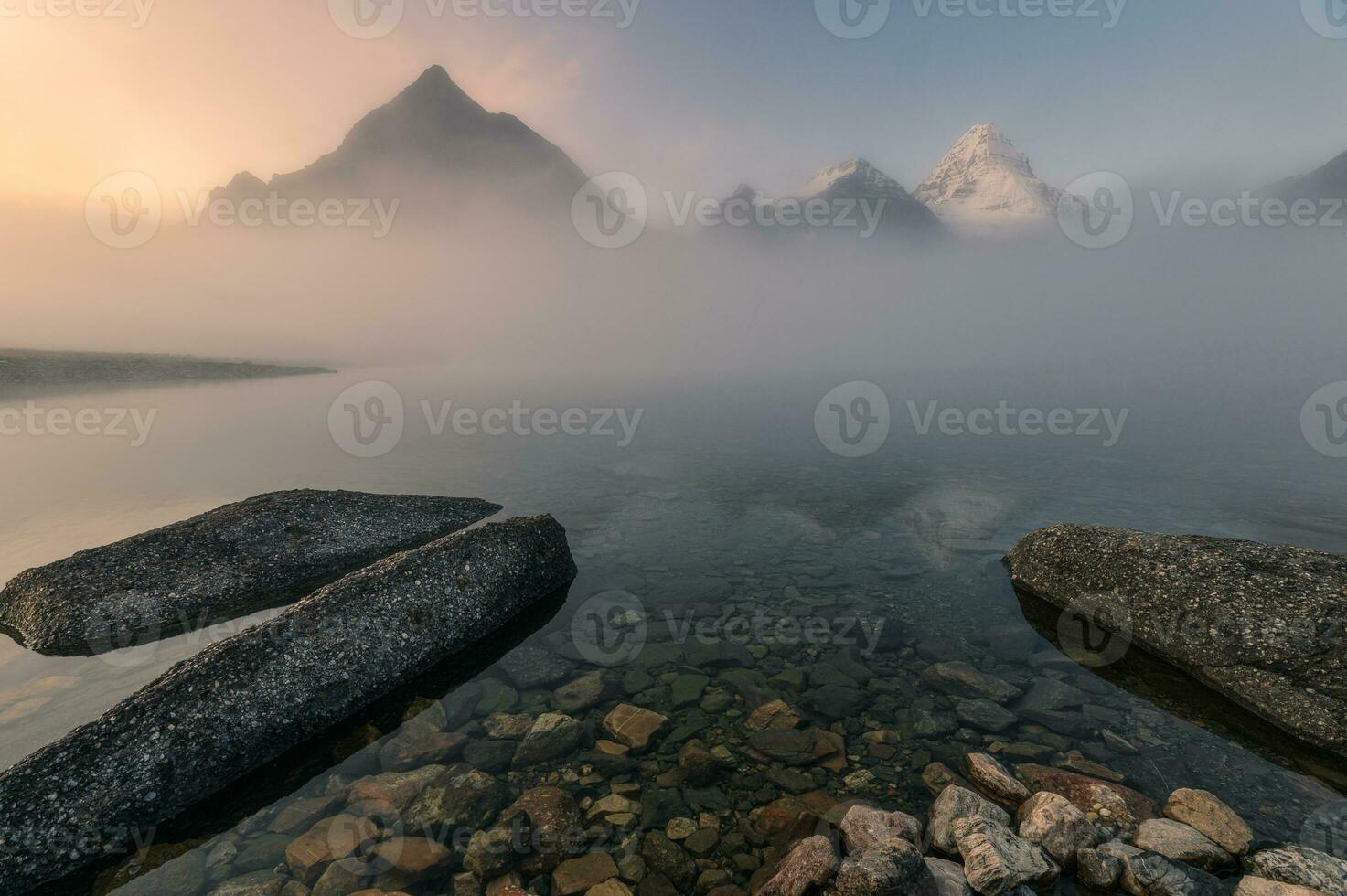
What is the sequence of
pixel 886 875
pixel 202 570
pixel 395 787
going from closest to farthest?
pixel 886 875, pixel 395 787, pixel 202 570

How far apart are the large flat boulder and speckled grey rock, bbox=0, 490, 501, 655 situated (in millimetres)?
20538

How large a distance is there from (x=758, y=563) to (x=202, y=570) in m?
15.7

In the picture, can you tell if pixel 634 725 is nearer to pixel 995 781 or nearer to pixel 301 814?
pixel 301 814

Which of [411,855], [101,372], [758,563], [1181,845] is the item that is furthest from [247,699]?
[101,372]

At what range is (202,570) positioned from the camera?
1405cm

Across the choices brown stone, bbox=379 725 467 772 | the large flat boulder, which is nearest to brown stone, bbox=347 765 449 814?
brown stone, bbox=379 725 467 772

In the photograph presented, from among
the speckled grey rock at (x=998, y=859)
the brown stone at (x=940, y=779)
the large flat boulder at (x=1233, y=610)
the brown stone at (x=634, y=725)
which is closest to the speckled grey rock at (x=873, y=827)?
the speckled grey rock at (x=998, y=859)

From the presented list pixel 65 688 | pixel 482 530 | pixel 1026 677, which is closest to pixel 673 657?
pixel 482 530

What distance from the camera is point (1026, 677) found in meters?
10.6

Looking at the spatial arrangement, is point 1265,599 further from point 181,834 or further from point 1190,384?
point 1190,384

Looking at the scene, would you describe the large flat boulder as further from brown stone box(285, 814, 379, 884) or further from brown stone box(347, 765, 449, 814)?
brown stone box(285, 814, 379, 884)

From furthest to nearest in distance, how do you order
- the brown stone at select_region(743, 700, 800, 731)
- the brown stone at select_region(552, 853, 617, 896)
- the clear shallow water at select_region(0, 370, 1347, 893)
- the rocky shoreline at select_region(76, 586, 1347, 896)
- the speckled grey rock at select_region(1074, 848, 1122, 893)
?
the brown stone at select_region(743, 700, 800, 731)
the clear shallow water at select_region(0, 370, 1347, 893)
the brown stone at select_region(552, 853, 617, 896)
the rocky shoreline at select_region(76, 586, 1347, 896)
the speckled grey rock at select_region(1074, 848, 1122, 893)

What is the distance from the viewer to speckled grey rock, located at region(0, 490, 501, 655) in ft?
40.2

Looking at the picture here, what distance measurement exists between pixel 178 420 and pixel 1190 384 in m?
134
